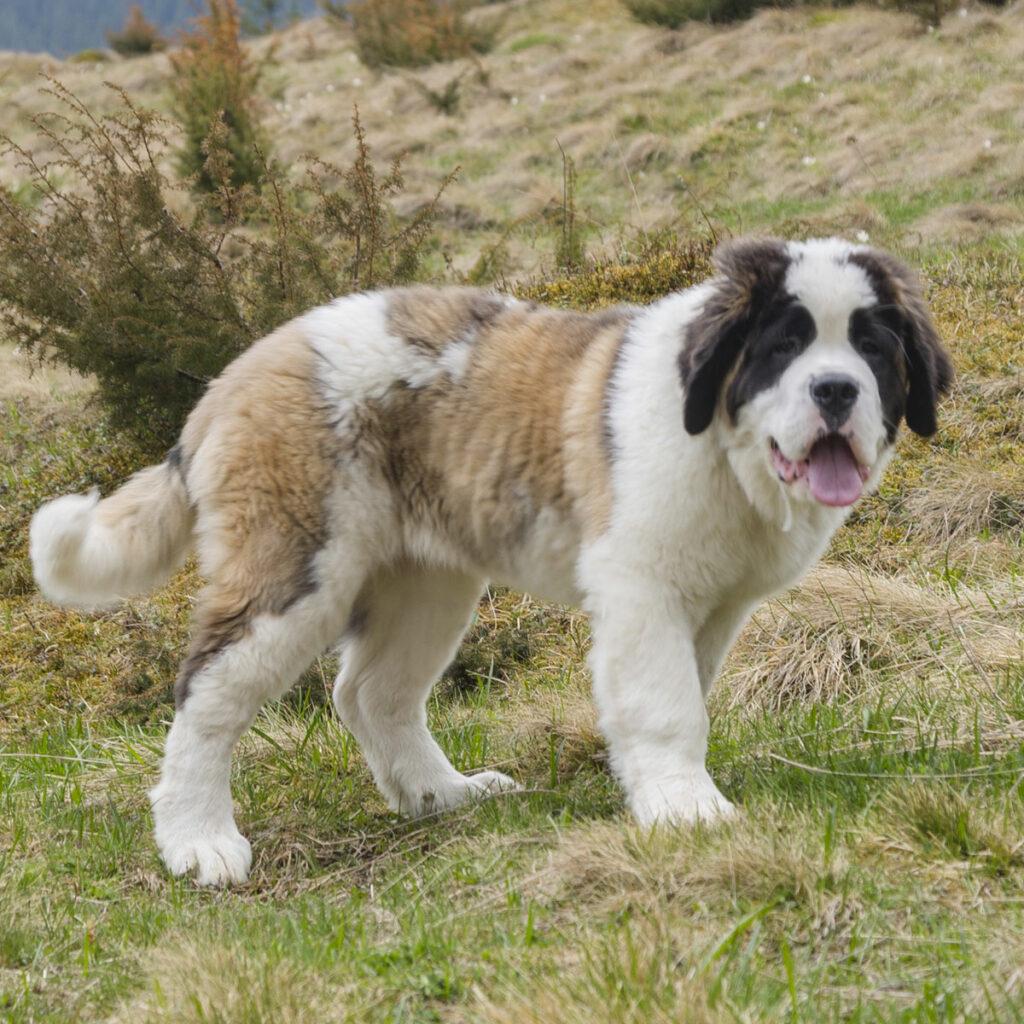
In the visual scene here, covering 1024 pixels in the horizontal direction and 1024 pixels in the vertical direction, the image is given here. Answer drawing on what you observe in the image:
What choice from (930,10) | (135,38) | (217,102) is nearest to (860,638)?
(217,102)

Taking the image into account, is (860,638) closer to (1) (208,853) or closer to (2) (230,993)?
(1) (208,853)

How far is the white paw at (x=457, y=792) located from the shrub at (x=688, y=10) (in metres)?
18.3

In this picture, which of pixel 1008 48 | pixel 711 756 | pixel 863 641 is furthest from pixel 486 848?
pixel 1008 48

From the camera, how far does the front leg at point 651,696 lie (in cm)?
388

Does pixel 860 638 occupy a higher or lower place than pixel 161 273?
lower

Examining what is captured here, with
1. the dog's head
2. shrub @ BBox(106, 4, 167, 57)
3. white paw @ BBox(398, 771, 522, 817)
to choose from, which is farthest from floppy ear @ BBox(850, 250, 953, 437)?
shrub @ BBox(106, 4, 167, 57)

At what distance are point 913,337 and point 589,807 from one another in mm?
1691

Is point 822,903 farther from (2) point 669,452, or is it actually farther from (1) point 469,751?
(1) point 469,751

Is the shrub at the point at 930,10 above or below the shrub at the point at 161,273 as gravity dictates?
above

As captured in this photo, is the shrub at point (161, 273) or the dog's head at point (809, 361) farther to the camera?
the shrub at point (161, 273)

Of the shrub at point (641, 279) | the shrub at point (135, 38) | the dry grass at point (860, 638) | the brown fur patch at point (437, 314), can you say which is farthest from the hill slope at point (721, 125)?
the shrub at point (135, 38)

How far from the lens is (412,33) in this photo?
23.9 metres

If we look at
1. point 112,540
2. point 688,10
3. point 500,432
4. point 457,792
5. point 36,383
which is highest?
point 688,10

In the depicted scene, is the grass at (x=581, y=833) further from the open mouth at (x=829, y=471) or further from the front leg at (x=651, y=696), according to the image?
the open mouth at (x=829, y=471)
